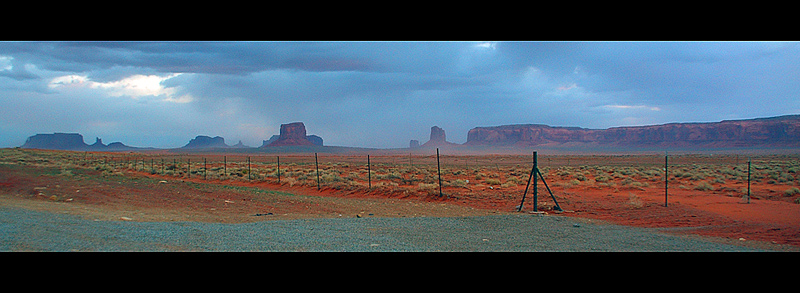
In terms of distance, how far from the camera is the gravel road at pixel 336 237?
655cm

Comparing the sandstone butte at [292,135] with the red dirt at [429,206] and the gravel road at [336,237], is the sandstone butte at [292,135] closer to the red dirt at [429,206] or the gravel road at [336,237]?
the red dirt at [429,206]

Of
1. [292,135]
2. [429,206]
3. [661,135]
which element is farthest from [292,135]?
[429,206]

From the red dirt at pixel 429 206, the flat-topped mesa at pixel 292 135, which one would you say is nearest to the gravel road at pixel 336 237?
the red dirt at pixel 429 206

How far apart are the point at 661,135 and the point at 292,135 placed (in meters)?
136

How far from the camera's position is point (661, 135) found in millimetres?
130625

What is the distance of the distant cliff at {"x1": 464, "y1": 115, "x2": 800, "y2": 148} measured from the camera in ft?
349

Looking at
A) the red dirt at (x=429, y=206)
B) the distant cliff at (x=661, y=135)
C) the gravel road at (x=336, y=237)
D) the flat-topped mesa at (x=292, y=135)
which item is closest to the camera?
the gravel road at (x=336, y=237)

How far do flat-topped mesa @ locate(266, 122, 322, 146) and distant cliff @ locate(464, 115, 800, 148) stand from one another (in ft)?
230

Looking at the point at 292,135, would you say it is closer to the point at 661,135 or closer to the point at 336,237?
the point at 661,135

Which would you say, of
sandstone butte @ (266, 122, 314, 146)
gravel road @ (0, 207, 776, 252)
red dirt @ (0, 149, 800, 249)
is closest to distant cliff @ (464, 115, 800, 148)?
sandstone butte @ (266, 122, 314, 146)

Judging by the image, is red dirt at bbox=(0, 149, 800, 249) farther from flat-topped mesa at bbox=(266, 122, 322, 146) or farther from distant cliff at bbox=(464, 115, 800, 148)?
flat-topped mesa at bbox=(266, 122, 322, 146)

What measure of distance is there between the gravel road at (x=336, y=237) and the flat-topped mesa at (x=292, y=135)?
17468 centimetres
